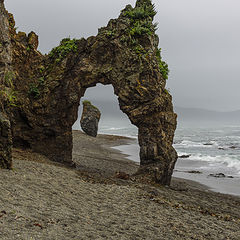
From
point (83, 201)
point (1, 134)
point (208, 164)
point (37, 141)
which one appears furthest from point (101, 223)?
point (208, 164)

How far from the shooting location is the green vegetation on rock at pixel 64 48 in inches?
799

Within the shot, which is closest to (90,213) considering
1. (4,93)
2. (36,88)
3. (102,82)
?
(4,93)

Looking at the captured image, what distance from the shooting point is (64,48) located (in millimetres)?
20391

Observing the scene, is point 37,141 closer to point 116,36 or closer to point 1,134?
point 1,134

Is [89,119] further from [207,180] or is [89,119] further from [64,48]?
[64,48]

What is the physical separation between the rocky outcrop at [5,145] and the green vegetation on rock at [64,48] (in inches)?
349

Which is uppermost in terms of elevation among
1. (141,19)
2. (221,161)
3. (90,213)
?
(141,19)

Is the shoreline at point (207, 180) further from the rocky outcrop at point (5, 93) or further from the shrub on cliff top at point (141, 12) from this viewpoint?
the rocky outcrop at point (5, 93)

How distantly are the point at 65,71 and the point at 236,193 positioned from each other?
17493 mm

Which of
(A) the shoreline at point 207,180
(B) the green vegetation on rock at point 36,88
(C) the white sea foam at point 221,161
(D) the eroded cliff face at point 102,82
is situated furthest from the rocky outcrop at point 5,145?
(C) the white sea foam at point 221,161

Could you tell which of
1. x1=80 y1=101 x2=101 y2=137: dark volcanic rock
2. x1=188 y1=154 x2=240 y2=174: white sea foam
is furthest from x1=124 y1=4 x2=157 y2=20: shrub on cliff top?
x1=80 y1=101 x2=101 y2=137: dark volcanic rock

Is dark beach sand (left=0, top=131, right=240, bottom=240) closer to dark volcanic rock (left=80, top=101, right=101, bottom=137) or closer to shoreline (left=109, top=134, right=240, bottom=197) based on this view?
shoreline (left=109, top=134, right=240, bottom=197)

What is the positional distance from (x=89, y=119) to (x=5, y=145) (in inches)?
1834

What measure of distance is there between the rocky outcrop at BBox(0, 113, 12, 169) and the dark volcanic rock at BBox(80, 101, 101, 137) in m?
46.0
